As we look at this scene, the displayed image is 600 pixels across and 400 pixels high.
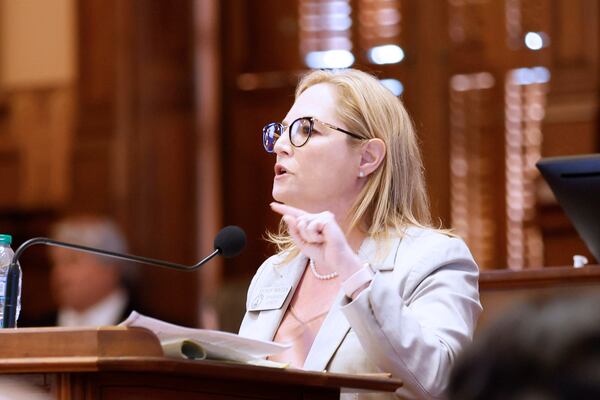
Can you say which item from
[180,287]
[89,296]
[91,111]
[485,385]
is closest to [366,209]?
[485,385]

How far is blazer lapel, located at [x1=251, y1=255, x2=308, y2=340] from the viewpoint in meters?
2.59

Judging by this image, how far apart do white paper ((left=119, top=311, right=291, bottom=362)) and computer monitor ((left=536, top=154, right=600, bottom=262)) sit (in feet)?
4.06

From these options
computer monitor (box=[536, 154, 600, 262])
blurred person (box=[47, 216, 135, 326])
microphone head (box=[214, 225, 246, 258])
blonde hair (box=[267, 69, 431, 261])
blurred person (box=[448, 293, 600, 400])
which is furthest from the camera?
blurred person (box=[47, 216, 135, 326])

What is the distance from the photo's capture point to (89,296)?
5602mm

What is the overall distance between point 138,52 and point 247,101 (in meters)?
0.73

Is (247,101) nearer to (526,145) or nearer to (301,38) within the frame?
(301,38)

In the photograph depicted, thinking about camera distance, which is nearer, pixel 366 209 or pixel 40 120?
pixel 366 209

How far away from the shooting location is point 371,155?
107 inches

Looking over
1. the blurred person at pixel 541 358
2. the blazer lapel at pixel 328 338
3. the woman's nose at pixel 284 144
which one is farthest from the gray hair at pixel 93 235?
the blurred person at pixel 541 358

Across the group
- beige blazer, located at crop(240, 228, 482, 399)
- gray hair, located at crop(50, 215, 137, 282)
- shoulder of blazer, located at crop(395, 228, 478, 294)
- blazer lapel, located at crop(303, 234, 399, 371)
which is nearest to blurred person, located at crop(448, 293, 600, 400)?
beige blazer, located at crop(240, 228, 482, 399)

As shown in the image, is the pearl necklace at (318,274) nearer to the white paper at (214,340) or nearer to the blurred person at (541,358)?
the white paper at (214,340)

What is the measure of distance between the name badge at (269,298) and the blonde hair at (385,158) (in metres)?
0.22

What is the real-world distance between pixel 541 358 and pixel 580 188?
7.39 feet

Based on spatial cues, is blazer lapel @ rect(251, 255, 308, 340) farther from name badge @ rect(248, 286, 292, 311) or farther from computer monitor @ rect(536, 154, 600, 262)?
computer monitor @ rect(536, 154, 600, 262)
